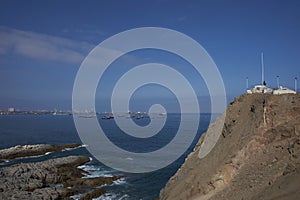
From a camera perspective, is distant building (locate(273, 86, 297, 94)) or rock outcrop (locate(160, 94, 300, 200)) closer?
rock outcrop (locate(160, 94, 300, 200))

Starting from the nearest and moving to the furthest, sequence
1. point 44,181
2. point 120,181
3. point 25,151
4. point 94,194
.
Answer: point 94,194, point 44,181, point 120,181, point 25,151

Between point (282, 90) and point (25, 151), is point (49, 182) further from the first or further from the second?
point (282, 90)

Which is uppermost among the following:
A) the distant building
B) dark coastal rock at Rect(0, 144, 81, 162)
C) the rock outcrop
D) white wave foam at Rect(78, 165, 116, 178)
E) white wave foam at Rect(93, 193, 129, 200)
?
the distant building

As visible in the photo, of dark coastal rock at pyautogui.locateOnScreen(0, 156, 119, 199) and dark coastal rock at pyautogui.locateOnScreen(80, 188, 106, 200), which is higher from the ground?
dark coastal rock at pyautogui.locateOnScreen(0, 156, 119, 199)

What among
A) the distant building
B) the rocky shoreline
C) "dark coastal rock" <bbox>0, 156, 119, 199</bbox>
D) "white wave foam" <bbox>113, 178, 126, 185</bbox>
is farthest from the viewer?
"white wave foam" <bbox>113, 178, 126, 185</bbox>

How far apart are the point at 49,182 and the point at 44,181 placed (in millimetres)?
686

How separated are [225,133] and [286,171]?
9.95 meters

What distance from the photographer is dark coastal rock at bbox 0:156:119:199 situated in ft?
98.6

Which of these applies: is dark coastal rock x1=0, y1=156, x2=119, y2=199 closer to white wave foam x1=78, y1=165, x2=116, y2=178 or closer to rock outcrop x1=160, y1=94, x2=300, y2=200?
white wave foam x1=78, y1=165, x2=116, y2=178

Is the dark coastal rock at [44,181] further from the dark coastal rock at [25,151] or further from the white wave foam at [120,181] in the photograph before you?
the dark coastal rock at [25,151]

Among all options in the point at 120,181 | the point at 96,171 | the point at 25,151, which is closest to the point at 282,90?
the point at 120,181

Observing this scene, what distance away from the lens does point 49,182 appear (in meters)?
37.1

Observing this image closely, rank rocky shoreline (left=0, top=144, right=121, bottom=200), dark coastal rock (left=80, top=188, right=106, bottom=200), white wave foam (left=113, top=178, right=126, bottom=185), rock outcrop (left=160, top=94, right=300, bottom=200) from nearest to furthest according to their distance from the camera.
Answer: rock outcrop (left=160, top=94, right=300, bottom=200) < rocky shoreline (left=0, top=144, right=121, bottom=200) < dark coastal rock (left=80, top=188, right=106, bottom=200) < white wave foam (left=113, top=178, right=126, bottom=185)

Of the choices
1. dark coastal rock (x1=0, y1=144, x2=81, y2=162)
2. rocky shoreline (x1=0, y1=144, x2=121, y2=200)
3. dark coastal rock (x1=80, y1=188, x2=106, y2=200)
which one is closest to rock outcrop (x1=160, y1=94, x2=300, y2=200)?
dark coastal rock (x1=80, y1=188, x2=106, y2=200)
